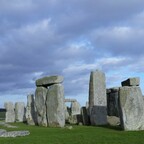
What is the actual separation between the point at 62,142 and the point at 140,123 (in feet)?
18.6

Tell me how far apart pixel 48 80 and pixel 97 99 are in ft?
11.2

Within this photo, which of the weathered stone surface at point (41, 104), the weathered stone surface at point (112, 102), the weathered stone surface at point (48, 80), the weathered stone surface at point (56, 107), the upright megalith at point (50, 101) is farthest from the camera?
the weathered stone surface at point (112, 102)

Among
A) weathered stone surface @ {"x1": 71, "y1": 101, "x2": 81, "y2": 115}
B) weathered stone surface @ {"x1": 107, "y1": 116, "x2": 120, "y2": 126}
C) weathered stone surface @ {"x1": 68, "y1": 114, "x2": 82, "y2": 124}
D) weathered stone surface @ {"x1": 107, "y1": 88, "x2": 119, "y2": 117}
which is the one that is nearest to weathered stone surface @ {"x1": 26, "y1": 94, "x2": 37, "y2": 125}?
weathered stone surface @ {"x1": 68, "y1": 114, "x2": 82, "y2": 124}

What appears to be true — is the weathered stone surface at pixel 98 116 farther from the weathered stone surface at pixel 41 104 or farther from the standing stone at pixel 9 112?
the standing stone at pixel 9 112

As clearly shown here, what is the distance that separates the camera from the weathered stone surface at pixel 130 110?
1884 cm

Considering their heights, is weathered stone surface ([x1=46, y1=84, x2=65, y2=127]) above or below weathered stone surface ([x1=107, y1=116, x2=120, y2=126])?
above

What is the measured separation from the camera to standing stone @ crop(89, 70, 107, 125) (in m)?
24.9

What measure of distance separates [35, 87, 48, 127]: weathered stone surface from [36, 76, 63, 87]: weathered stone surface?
14.5 inches

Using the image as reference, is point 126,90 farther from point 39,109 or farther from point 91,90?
point 39,109

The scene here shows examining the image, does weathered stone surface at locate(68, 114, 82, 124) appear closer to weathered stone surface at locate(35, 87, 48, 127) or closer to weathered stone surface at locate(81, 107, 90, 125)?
weathered stone surface at locate(81, 107, 90, 125)

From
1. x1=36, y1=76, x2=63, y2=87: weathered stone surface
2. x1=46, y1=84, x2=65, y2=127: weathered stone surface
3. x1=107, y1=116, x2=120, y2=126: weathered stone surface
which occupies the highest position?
x1=36, y1=76, x2=63, y2=87: weathered stone surface

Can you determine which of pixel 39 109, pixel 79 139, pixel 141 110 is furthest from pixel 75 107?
pixel 79 139

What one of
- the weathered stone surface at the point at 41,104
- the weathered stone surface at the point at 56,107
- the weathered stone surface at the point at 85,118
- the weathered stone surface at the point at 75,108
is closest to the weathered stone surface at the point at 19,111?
the weathered stone surface at the point at 75,108

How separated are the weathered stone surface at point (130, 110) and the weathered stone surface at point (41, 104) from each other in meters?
7.76
